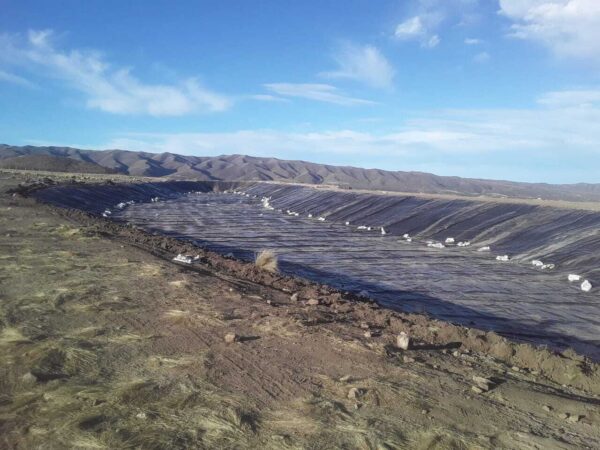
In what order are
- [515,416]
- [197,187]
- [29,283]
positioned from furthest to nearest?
[197,187], [29,283], [515,416]

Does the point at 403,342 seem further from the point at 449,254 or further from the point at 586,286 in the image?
the point at 449,254

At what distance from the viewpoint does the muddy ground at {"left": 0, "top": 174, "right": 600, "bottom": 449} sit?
426 cm

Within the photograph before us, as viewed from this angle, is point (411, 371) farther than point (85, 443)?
Yes

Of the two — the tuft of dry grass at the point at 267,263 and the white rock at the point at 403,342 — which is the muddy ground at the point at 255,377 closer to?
the white rock at the point at 403,342

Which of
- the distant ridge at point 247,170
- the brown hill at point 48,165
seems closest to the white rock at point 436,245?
the brown hill at point 48,165

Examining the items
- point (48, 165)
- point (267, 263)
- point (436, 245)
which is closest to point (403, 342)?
point (267, 263)

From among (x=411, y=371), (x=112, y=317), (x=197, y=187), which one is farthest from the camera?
(x=197, y=187)

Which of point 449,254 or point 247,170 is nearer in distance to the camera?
point 449,254

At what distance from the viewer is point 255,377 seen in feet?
17.7

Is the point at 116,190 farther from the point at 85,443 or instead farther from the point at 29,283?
the point at 85,443

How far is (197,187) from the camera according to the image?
86500mm

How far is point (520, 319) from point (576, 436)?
705 centimetres

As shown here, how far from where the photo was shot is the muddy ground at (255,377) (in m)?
4.26

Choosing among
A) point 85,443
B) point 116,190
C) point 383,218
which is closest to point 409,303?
point 85,443
